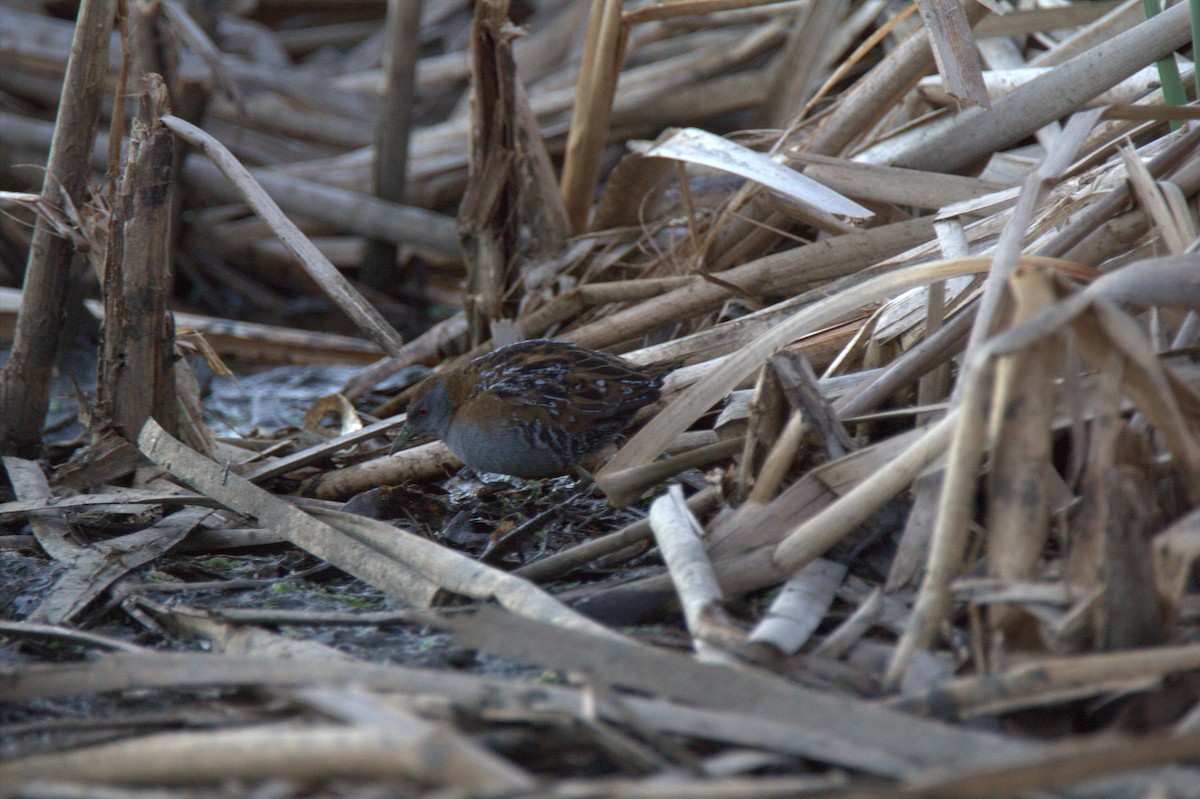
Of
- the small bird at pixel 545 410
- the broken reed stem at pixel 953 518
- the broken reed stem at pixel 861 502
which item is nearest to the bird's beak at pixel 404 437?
the small bird at pixel 545 410

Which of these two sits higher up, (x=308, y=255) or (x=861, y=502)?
(x=308, y=255)

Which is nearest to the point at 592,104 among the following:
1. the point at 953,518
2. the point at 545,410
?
the point at 545,410

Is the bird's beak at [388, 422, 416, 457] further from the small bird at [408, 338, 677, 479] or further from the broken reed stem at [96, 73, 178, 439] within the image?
the broken reed stem at [96, 73, 178, 439]

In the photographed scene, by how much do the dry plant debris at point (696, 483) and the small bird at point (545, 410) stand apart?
124 millimetres

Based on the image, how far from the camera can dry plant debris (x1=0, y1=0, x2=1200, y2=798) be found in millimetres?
1629

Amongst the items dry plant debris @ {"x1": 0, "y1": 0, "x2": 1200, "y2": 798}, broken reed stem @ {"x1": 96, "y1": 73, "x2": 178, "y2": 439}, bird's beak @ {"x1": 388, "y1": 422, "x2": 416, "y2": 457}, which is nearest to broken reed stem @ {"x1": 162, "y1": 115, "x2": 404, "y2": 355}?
dry plant debris @ {"x1": 0, "y1": 0, "x2": 1200, "y2": 798}

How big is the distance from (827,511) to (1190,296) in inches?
27.7

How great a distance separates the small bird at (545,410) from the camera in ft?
10.2

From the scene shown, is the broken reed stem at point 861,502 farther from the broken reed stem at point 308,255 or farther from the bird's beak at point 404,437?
the bird's beak at point 404,437

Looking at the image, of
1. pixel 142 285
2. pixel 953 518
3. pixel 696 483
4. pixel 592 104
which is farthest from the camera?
pixel 592 104

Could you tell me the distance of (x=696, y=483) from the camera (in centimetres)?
279

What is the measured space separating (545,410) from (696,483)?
52 centimetres

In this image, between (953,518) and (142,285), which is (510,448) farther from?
(953,518)

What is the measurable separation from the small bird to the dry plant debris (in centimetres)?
12
